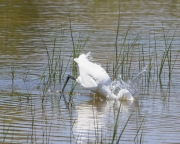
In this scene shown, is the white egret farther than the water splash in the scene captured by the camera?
No

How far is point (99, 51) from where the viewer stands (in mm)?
12125

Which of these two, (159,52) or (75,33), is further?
(75,33)

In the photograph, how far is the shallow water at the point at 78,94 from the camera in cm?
691

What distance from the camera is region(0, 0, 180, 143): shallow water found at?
691cm

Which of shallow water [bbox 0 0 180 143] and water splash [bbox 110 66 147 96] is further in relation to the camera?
water splash [bbox 110 66 147 96]

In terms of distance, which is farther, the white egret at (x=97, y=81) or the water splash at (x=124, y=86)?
the water splash at (x=124, y=86)

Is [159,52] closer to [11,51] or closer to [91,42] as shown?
[91,42]

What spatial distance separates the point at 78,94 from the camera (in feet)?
30.6

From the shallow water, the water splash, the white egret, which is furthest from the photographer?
the water splash

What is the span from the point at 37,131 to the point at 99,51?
209 inches

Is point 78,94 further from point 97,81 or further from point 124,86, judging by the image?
point 124,86

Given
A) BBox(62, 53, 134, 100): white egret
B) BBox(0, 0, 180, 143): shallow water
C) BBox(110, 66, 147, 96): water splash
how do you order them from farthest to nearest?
BBox(110, 66, 147, 96): water splash < BBox(62, 53, 134, 100): white egret < BBox(0, 0, 180, 143): shallow water

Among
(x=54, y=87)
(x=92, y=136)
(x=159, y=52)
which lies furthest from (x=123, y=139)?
(x=159, y=52)

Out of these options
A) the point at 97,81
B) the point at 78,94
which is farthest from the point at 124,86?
the point at 78,94
